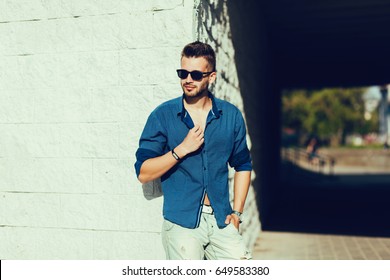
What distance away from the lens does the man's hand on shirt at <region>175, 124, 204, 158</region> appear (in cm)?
271

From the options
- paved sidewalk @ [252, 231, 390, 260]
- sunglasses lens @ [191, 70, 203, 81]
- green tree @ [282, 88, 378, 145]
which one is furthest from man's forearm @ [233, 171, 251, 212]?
green tree @ [282, 88, 378, 145]

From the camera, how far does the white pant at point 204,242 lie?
109 inches

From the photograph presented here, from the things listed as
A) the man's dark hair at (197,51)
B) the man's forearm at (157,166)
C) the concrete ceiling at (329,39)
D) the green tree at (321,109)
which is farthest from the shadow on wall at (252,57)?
the green tree at (321,109)

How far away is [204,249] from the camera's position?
291 cm

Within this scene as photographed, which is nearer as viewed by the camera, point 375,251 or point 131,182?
point 131,182

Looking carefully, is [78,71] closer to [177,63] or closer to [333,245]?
[177,63]

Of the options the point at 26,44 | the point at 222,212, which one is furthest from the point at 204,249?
the point at 26,44

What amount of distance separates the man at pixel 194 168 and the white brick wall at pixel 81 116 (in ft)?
2.68

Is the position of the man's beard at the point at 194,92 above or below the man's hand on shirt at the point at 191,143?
above

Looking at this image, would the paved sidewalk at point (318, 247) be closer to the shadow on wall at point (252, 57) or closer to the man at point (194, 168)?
the shadow on wall at point (252, 57)

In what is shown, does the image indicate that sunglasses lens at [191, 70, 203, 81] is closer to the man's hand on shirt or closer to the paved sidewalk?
the man's hand on shirt

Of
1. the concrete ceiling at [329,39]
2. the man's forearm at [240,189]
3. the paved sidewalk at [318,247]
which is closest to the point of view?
the man's forearm at [240,189]

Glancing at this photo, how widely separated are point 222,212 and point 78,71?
1.85 m

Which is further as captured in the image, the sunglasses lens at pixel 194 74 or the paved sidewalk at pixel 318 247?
the paved sidewalk at pixel 318 247
